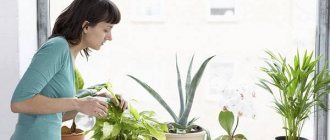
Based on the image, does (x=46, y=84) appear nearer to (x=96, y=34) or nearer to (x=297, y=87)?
(x=96, y=34)

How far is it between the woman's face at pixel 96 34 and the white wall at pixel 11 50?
62 centimetres

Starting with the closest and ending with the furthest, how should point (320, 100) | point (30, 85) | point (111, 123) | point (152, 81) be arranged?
point (30, 85), point (111, 123), point (320, 100), point (152, 81)

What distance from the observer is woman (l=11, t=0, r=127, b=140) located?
4.29 ft

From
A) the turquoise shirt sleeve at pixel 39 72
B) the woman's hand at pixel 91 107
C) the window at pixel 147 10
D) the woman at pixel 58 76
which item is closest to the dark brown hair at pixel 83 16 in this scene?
the woman at pixel 58 76

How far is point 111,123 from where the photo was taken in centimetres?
168

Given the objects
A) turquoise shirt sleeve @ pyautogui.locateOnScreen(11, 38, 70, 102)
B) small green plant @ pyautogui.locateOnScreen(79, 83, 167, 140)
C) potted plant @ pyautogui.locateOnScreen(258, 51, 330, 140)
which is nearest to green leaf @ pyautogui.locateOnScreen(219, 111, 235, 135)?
potted plant @ pyautogui.locateOnScreen(258, 51, 330, 140)

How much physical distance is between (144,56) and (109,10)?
2.70 feet

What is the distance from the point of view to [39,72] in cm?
130

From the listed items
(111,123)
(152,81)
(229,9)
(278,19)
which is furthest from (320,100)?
(111,123)

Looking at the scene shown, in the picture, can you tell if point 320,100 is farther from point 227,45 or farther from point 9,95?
point 9,95

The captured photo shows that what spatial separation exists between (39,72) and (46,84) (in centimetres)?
11

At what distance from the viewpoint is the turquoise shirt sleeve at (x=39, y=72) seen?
1.29 meters

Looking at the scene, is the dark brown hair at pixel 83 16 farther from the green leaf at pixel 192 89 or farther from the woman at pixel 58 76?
the green leaf at pixel 192 89

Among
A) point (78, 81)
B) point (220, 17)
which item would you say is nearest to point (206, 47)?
point (220, 17)
